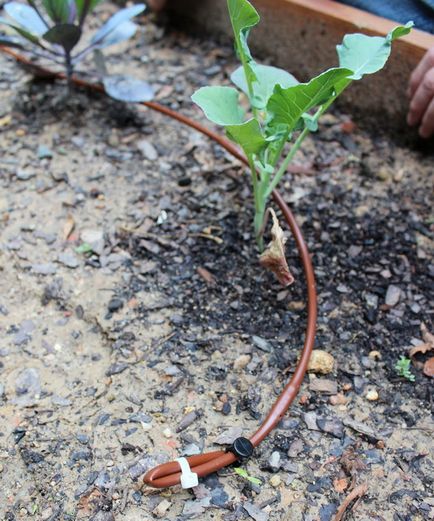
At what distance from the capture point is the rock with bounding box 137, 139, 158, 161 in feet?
5.77

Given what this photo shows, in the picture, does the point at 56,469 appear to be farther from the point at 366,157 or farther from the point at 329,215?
the point at 366,157

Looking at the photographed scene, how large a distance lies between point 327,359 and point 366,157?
2.39 ft

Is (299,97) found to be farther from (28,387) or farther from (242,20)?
(28,387)

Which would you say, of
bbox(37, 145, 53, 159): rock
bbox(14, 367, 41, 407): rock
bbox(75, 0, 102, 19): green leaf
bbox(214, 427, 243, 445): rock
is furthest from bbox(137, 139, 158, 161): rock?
bbox(214, 427, 243, 445): rock

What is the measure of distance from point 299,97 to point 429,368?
25.6 inches

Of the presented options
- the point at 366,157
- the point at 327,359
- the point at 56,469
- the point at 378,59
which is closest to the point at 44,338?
the point at 56,469

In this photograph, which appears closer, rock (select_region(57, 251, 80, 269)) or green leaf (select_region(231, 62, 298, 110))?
green leaf (select_region(231, 62, 298, 110))

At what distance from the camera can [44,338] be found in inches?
53.2

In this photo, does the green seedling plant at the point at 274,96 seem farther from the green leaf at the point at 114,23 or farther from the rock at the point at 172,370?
the green leaf at the point at 114,23

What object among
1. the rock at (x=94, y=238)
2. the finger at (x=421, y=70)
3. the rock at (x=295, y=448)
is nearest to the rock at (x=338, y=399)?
the rock at (x=295, y=448)

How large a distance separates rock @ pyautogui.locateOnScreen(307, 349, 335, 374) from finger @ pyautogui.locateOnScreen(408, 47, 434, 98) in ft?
2.68

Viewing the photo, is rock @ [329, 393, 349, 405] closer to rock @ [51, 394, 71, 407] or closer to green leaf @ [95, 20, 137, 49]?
rock @ [51, 394, 71, 407]

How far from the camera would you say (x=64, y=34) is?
1.66 m

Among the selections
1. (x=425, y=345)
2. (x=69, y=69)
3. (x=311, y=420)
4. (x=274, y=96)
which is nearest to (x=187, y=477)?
(x=311, y=420)
